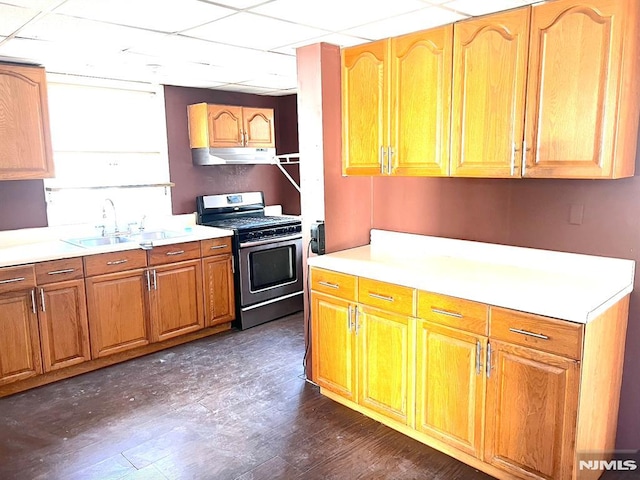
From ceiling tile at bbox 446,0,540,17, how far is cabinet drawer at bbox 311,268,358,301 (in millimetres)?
1482

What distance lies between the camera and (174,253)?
3.84 m

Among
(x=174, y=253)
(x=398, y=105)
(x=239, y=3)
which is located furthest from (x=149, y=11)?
(x=174, y=253)

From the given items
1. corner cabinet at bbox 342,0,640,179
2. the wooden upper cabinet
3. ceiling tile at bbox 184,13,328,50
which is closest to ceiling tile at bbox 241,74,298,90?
ceiling tile at bbox 184,13,328,50

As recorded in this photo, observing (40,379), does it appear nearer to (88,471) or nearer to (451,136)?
(88,471)

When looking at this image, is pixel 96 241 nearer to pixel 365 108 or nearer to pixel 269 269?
pixel 269 269

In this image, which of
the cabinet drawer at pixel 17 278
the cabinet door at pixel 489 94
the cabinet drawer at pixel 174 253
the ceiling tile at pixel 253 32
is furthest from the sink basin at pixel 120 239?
the cabinet door at pixel 489 94

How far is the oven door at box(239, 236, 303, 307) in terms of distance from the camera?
425 cm

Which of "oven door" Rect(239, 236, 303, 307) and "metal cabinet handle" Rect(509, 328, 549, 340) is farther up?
"metal cabinet handle" Rect(509, 328, 549, 340)

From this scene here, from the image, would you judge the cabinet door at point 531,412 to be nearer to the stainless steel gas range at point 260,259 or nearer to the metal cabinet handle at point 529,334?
the metal cabinet handle at point 529,334

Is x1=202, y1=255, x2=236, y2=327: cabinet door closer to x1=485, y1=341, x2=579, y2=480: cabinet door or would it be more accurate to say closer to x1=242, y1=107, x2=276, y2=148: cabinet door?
x1=242, y1=107, x2=276, y2=148: cabinet door

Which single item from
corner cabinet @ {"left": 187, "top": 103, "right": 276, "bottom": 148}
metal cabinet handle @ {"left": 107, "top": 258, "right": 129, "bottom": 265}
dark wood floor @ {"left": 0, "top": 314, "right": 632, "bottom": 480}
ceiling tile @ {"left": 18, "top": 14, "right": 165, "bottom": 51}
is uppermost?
ceiling tile @ {"left": 18, "top": 14, "right": 165, "bottom": 51}

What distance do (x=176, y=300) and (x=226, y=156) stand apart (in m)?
1.44

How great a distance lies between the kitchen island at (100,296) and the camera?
3143mm

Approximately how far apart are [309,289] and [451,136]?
4.28 feet
